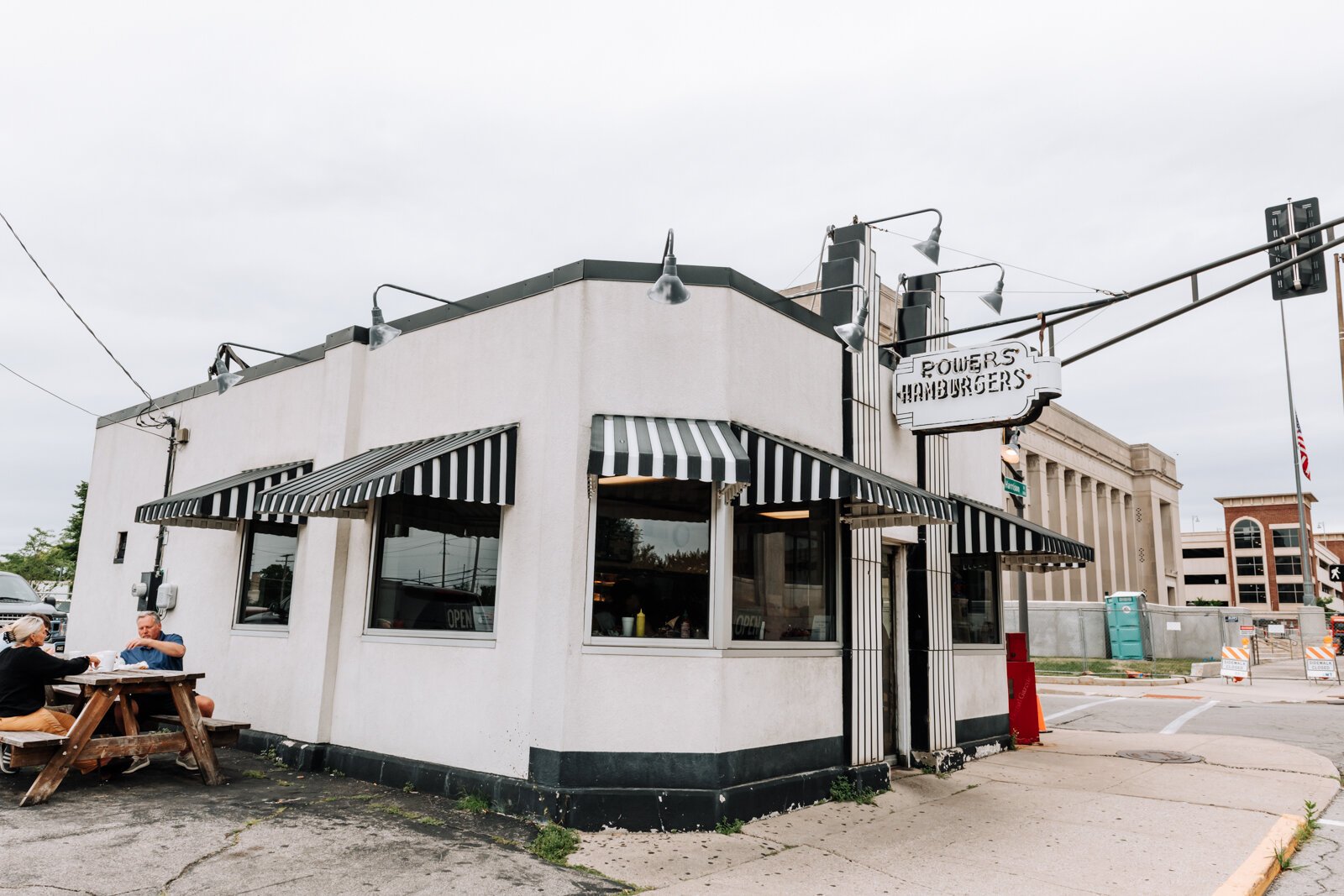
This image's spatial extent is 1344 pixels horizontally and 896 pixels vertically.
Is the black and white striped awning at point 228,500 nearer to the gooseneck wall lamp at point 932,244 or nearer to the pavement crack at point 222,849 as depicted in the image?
the pavement crack at point 222,849

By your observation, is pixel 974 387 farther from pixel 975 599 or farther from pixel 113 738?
pixel 113 738

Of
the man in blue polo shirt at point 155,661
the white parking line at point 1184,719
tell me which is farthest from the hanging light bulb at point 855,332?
the white parking line at point 1184,719

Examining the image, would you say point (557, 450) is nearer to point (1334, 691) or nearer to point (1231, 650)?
point (1334, 691)

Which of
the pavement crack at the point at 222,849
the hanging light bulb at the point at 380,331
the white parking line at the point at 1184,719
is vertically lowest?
the white parking line at the point at 1184,719

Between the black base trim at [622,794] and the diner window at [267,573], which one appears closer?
the black base trim at [622,794]

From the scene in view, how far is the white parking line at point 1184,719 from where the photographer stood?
13.9 m

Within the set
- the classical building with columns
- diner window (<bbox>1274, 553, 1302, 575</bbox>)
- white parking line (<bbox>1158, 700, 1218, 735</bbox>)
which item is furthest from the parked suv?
diner window (<bbox>1274, 553, 1302, 575</bbox>)

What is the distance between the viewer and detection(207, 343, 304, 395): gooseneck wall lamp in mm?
10758

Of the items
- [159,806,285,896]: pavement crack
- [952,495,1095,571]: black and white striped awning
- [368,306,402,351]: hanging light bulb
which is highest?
[368,306,402,351]: hanging light bulb

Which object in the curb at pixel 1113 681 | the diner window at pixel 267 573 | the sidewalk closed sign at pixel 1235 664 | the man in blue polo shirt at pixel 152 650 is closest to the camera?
the man in blue polo shirt at pixel 152 650

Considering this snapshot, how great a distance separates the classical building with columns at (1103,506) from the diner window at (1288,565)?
53.5 feet

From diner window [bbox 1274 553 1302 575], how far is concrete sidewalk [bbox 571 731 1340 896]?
91.6 m

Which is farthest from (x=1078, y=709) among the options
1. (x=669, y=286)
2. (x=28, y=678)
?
(x=28, y=678)

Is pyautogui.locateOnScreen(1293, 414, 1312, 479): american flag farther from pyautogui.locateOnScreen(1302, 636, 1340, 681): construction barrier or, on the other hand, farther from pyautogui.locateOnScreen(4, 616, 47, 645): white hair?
pyautogui.locateOnScreen(4, 616, 47, 645): white hair
